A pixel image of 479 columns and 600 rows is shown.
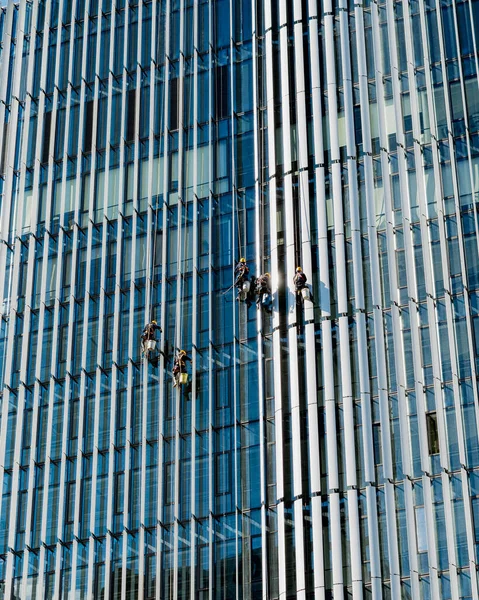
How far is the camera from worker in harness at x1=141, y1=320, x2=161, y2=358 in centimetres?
6781

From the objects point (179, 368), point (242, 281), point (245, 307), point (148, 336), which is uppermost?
point (242, 281)

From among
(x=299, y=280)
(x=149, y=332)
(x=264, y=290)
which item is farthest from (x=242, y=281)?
→ (x=149, y=332)

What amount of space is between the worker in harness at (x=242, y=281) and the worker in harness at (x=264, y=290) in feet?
1.72

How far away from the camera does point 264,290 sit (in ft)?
220

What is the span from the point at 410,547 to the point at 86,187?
28097 millimetres

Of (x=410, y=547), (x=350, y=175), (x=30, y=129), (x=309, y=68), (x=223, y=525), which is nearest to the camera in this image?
(x=410, y=547)

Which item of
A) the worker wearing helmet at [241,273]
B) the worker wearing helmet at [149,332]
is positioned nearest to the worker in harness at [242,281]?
the worker wearing helmet at [241,273]

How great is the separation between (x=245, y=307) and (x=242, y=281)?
133 cm

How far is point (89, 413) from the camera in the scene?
225ft

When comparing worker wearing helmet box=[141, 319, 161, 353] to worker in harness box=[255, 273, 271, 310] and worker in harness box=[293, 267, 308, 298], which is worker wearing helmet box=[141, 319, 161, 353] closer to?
worker in harness box=[255, 273, 271, 310]

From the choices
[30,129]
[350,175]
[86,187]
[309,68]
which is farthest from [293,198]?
[30,129]

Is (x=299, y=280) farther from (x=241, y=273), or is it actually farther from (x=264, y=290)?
(x=241, y=273)

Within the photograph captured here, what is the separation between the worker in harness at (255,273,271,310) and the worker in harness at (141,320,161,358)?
16.9 feet

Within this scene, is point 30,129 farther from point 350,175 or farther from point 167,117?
point 350,175
